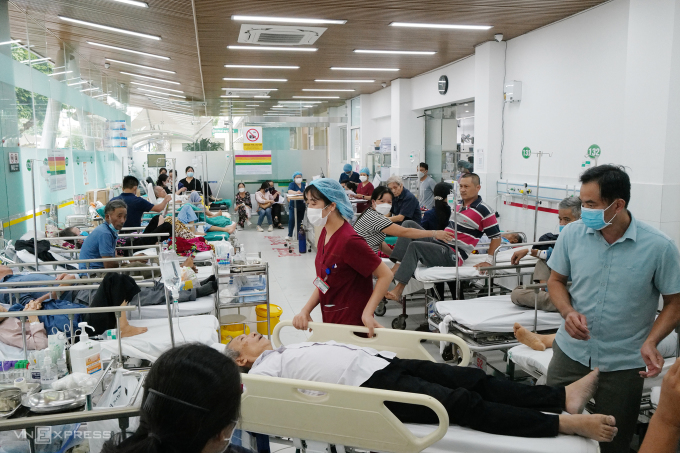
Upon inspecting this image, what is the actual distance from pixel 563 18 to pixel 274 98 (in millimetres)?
9812

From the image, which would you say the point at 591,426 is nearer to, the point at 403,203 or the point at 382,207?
the point at 382,207

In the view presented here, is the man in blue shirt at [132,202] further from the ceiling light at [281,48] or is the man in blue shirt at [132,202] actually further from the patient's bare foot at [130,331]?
the patient's bare foot at [130,331]

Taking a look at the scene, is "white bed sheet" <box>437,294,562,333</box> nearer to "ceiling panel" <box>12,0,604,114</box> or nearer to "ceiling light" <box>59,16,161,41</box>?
"ceiling panel" <box>12,0,604,114</box>

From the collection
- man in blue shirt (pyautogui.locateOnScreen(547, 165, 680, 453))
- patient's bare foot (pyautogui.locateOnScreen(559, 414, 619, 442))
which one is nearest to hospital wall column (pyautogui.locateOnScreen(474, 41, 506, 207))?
man in blue shirt (pyautogui.locateOnScreen(547, 165, 680, 453))

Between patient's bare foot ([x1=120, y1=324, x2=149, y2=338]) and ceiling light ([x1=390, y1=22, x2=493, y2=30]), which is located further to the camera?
ceiling light ([x1=390, y1=22, x2=493, y2=30])

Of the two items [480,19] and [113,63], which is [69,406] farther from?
[113,63]

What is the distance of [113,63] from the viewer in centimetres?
1012

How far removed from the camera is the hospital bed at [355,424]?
1.89 metres

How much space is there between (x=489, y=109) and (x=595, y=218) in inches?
238

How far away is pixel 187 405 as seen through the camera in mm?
1116

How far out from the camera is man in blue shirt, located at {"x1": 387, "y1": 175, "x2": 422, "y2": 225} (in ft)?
21.1

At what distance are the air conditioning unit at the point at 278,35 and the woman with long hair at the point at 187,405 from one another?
6.06 meters

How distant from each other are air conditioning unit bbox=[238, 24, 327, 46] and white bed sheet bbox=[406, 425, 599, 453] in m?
5.79

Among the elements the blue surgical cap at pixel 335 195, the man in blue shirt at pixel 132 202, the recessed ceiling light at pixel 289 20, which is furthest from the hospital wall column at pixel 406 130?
the blue surgical cap at pixel 335 195
